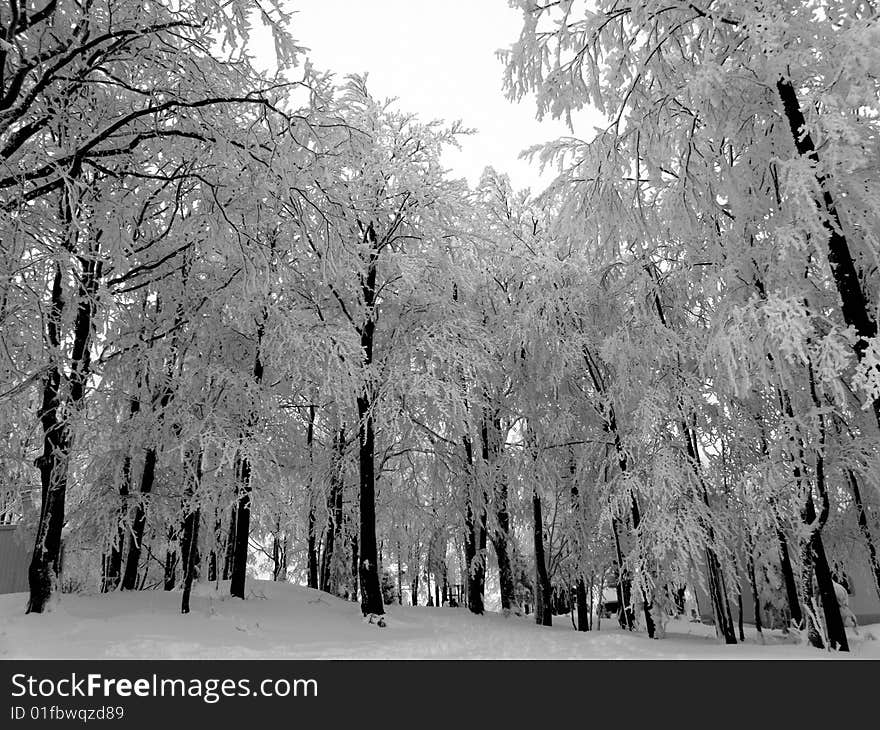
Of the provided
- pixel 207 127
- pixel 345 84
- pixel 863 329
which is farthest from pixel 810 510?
pixel 345 84

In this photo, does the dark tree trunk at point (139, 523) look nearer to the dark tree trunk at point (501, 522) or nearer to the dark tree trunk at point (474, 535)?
the dark tree trunk at point (474, 535)

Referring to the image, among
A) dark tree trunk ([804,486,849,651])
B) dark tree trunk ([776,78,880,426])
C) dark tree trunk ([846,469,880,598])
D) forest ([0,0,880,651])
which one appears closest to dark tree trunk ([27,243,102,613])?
forest ([0,0,880,651])

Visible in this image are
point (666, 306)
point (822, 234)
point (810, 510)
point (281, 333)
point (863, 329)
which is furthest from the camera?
point (666, 306)

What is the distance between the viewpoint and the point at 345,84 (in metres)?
13.5

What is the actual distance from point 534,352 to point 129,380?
7.61m

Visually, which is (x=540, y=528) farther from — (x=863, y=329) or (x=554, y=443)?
(x=863, y=329)

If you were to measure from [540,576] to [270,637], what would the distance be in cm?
693

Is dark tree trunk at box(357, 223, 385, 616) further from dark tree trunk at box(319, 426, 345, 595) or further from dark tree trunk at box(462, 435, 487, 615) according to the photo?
dark tree trunk at box(462, 435, 487, 615)

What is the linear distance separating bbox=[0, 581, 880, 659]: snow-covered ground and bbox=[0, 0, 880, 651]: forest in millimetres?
753

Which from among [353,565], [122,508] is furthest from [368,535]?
[353,565]

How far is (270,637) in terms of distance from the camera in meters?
8.16

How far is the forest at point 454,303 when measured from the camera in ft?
19.6

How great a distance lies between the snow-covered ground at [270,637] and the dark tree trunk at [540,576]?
2.00m

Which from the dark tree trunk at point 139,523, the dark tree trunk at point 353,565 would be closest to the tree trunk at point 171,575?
the dark tree trunk at point 139,523
